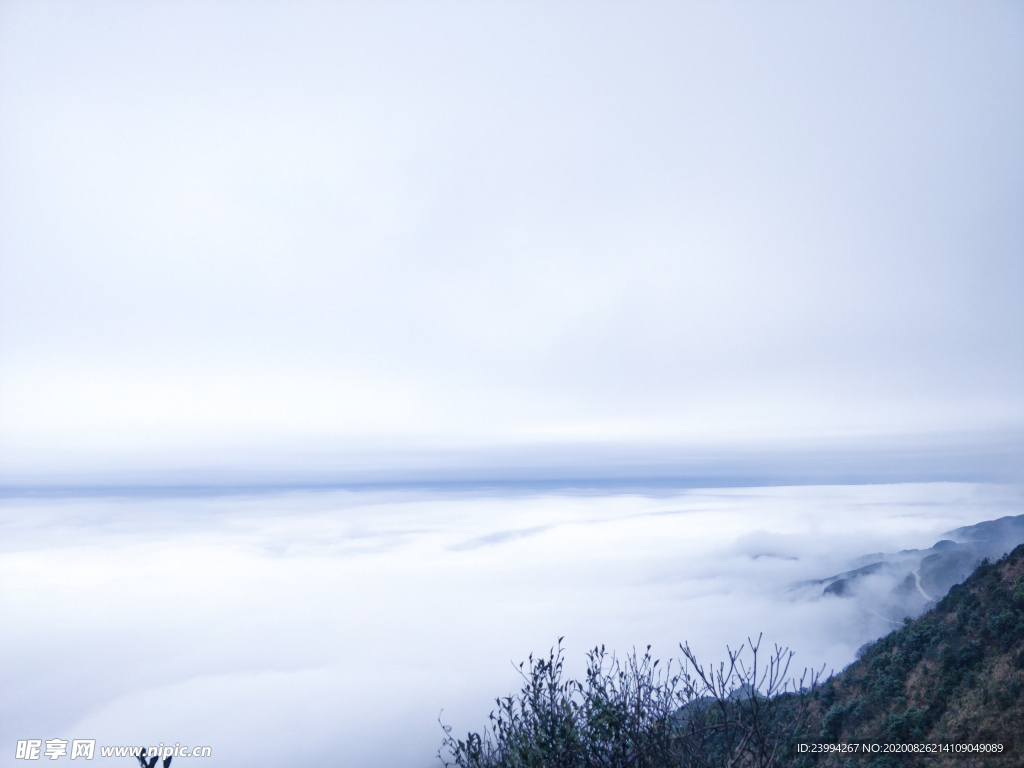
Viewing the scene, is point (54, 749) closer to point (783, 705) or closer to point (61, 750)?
point (61, 750)

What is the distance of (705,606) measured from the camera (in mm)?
63438

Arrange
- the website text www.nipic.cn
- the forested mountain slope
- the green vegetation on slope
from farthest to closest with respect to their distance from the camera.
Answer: the forested mountain slope < the website text www.nipic.cn < the green vegetation on slope

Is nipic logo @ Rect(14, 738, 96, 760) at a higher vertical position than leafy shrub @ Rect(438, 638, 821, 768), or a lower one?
lower

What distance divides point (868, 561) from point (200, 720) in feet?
255

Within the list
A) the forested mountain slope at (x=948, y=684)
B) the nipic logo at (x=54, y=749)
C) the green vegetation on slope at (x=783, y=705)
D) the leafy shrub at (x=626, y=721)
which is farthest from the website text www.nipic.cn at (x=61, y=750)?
the forested mountain slope at (x=948, y=684)

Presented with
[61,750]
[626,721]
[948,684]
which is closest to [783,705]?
[626,721]

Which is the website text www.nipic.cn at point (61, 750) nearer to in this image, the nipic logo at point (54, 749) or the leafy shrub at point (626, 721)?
the nipic logo at point (54, 749)

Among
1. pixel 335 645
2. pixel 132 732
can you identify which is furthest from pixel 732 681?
pixel 335 645

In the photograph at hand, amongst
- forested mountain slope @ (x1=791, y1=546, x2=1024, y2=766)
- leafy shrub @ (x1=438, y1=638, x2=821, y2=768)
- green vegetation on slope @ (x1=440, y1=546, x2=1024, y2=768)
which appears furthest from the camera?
forested mountain slope @ (x1=791, y1=546, x2=1024, y2=766)

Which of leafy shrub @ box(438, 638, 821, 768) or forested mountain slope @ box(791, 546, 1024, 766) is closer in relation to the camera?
leafy shrub @ box(438, 638, 821, 768)

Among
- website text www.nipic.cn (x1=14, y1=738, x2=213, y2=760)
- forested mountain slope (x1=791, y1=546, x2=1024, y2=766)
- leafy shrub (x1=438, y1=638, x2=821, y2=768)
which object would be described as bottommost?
forested mountain slope (x1=791, y1=546, x2=1024, y2=766)

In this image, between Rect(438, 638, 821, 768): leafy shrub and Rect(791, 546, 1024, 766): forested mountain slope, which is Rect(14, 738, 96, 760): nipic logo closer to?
Rect(438, 638, 821, 768): leafy shrub

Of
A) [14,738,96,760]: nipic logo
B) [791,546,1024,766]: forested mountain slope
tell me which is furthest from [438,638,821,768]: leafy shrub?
[14,738,96,760]: nipic logo

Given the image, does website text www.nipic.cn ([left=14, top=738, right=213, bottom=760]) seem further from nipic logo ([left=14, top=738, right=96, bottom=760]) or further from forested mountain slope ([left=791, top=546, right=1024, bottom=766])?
forested mountain slope ([left=791, top=546, right=1024, bottom=766])
